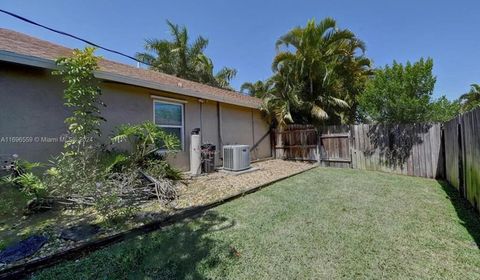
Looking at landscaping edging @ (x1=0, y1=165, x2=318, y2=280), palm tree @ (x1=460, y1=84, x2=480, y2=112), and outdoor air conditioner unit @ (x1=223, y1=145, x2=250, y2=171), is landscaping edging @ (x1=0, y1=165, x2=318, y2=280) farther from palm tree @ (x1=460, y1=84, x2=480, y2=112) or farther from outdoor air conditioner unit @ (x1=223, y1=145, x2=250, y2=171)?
palm tree @ (x1=460, y1=84, x2=480, y2=112)

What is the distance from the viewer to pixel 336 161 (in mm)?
9133

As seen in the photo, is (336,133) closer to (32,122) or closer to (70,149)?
(70,149)

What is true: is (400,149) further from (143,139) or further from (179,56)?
(179,56)

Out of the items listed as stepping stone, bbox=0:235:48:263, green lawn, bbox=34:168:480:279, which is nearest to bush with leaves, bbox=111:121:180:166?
green lawn, bbox=34:168:480:279

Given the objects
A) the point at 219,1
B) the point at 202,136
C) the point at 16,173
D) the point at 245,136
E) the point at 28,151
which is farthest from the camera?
the point at 245,136

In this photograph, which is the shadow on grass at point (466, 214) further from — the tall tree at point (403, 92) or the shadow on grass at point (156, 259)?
the shadow on grass at point (156, 259)

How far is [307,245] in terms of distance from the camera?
272 cm

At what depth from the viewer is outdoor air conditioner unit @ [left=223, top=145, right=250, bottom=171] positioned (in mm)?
7316

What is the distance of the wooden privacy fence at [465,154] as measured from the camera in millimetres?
3432

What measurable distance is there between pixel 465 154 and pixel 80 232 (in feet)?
21.5

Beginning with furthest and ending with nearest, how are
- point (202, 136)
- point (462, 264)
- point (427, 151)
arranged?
point (202, 136) → point (427, 151) → point (462, 264)

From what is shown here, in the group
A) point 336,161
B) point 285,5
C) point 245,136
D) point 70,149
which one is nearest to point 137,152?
point 70,149

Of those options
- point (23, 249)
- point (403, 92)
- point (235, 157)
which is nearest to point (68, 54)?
point (23, 249)

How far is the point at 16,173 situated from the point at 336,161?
947 cm
